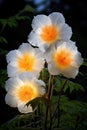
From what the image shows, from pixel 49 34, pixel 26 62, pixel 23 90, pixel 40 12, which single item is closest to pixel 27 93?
pixel 23 90

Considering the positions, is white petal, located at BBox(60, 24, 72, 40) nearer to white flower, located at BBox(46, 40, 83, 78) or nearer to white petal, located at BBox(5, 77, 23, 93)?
white flower, located at BBox(46, 40, 83, 78)

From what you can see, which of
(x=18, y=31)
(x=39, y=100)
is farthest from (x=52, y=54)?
(x=18, y=31)

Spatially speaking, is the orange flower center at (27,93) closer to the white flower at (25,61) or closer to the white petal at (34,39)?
the white flower at (25,61)

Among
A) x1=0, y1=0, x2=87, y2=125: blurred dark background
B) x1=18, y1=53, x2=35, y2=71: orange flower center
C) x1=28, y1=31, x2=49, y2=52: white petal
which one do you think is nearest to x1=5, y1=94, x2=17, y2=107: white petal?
x1=18, y1=53, x2=35, y2=71: orange flower center

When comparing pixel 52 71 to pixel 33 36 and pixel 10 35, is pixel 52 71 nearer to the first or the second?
pixel 33 36

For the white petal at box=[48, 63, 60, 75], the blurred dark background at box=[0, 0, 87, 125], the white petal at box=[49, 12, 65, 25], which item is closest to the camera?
the white petal at box=[48, 63, 60, 75]
